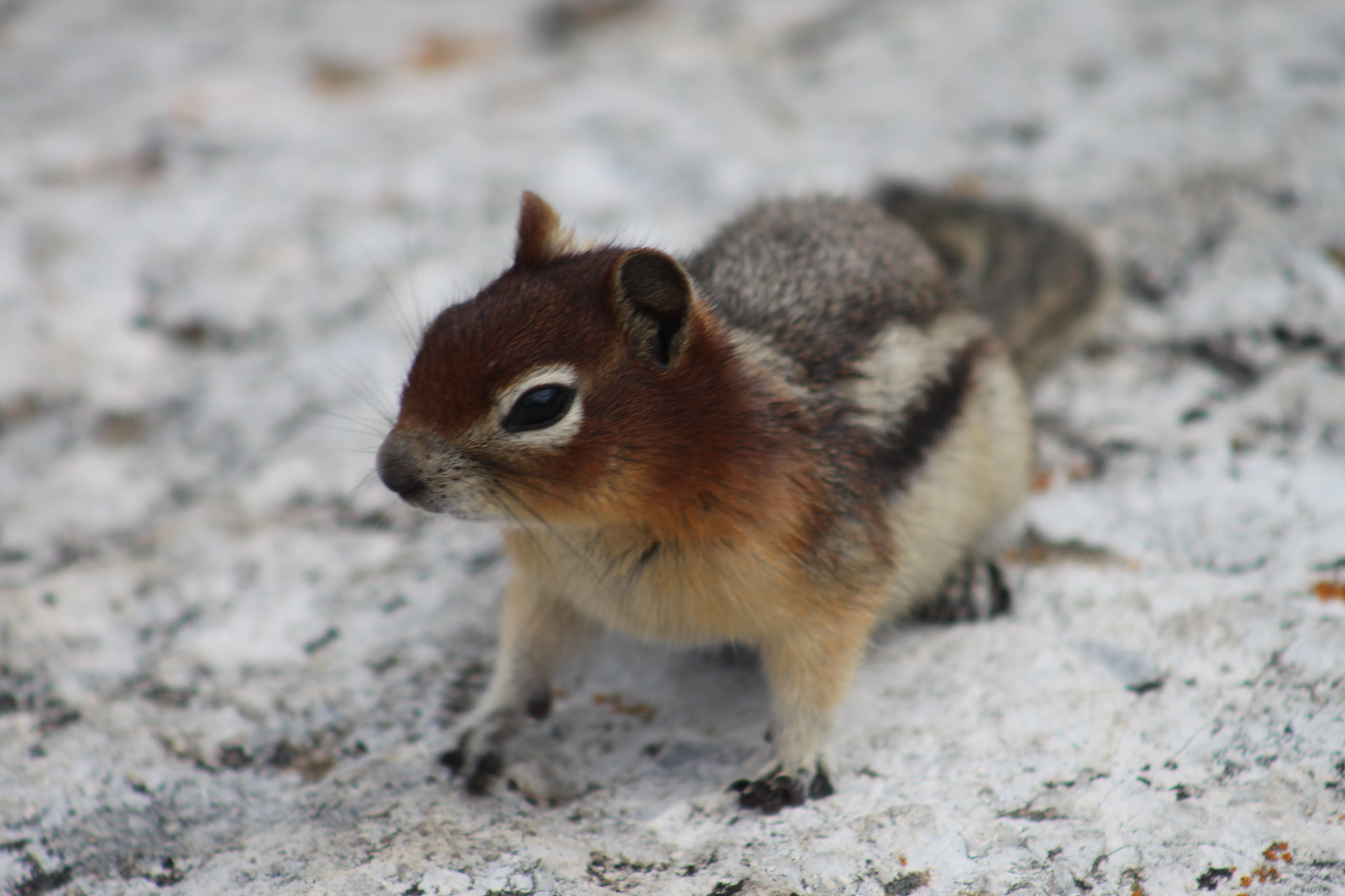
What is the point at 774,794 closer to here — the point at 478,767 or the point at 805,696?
the point at 805,696

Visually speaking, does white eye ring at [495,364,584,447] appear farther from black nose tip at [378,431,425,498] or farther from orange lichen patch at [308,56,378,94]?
orange lichen patch at [308,56,378,94]

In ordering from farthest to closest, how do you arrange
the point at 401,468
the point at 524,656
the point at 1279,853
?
1. the point at 524,656
2. the point at 401,468
3. the point at 1279,853

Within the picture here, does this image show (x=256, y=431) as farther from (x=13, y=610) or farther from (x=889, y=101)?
(x=889, y=101)

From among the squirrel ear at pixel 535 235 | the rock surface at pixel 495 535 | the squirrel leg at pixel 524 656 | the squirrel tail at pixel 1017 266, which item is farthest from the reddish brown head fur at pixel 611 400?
the squirrel tail at pixel 1017 266

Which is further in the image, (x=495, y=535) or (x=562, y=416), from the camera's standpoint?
(x=495, y=535)

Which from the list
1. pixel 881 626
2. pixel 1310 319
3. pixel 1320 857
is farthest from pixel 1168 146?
pixel 1320 857

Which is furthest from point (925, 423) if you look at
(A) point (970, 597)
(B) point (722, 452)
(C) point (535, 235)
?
(C) point (535, 235)
